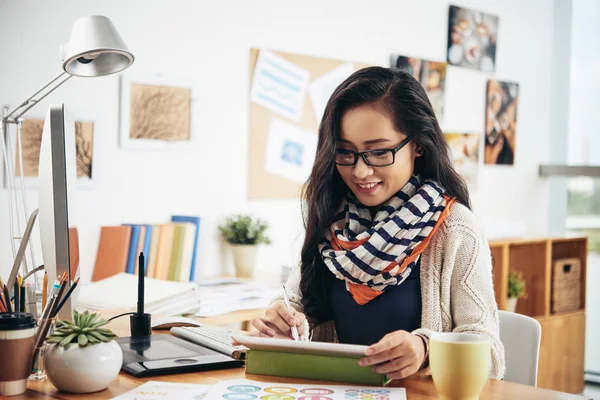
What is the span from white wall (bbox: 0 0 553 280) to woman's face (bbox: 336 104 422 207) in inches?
27.6

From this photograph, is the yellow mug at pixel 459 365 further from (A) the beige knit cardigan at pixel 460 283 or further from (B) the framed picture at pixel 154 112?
(B) the framed picture at pixel 154 112

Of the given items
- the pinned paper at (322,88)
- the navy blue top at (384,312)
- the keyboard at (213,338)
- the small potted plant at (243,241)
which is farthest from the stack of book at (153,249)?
the navy blue top at (384,312)

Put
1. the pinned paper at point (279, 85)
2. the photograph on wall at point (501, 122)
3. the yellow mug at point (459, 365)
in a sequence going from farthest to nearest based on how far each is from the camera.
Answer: the photograph on wall at point (501, 122)
the pinned paper at point (279, 85)
the yellow mug at point (459, 365)

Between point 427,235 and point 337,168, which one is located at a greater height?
point 337,168

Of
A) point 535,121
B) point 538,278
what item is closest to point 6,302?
point 538,278

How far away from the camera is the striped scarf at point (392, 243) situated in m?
1.66

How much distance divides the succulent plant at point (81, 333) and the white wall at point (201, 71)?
1.16 metres

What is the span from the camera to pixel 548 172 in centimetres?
450

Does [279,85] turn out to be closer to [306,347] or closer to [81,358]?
[306,347]

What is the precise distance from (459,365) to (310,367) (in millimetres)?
285

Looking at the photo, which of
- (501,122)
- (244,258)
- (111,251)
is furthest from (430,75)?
(111,251)

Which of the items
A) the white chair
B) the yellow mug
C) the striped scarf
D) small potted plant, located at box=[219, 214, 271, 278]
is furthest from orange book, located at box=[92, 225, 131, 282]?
the yellow mug

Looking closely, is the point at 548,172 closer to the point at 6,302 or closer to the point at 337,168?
the point at 337,168

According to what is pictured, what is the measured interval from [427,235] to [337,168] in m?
0.26
